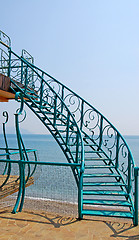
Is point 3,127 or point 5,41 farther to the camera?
point 5,41

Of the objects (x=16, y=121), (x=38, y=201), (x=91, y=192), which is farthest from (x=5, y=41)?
(x=38, y=201)

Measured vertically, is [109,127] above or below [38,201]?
above

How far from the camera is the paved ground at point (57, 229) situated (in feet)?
11.5

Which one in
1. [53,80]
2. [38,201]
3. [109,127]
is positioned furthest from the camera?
[38,201]

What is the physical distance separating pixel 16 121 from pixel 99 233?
2695 millimetres

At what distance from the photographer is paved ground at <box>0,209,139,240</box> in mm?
3520

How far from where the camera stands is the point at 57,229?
3781mm

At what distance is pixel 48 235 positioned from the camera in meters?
3.55

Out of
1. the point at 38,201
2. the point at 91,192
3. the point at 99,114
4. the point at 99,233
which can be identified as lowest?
the point at 38,201

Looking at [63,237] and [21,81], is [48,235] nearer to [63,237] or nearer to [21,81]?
[63,237]

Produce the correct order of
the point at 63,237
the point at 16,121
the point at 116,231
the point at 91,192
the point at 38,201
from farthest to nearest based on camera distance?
the point at 38,201 → the point at 91,192 → the point at 16,121 → the point at 116,231 → the point at 63,237

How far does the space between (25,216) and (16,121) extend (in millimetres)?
1934

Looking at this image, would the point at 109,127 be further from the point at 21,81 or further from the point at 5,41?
the point at 5,41

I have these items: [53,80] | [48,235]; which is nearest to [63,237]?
[48,235]
